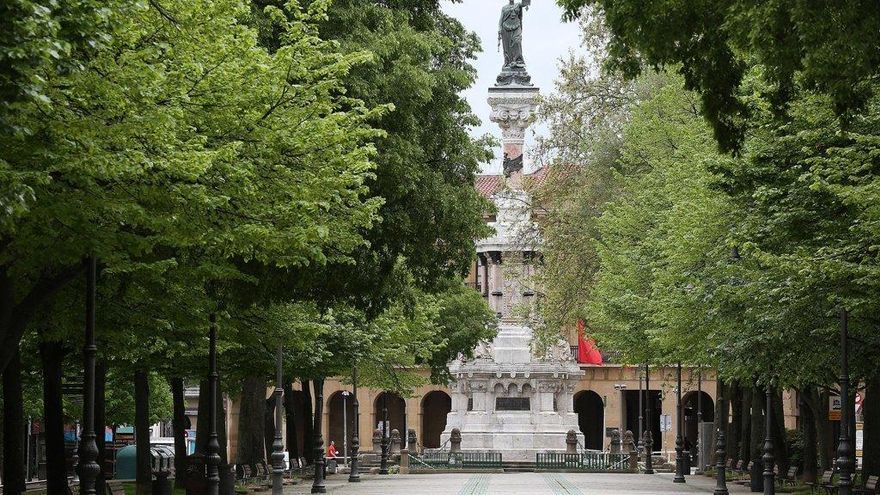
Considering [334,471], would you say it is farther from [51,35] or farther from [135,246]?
[51,35]

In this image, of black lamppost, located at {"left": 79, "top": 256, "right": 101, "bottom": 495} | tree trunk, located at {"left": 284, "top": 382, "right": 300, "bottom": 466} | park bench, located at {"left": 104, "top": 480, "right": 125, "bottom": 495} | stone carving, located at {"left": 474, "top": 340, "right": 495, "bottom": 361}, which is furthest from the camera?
stone carving, located at {"left": 474, "top": 340, "right": 495, "bottom": 361}

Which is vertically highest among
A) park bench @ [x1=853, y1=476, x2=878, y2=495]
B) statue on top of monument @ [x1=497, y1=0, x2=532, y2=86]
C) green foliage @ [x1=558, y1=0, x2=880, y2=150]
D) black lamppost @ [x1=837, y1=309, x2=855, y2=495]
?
statue on top of monument @ [x1=497, y1=0, x2=532, y2=86]

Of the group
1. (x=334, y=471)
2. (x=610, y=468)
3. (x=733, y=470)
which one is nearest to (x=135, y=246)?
(x=733, y=470)

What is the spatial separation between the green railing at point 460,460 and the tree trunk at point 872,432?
36444 mm

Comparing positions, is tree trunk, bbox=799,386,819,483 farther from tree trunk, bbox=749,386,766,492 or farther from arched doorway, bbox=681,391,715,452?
arched doorway, bbox=681,391,715,452

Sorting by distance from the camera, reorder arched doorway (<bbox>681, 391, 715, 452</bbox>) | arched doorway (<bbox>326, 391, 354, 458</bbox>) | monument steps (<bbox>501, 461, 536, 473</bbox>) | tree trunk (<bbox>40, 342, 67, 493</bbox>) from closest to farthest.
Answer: tree trunk (<bbox>40, 342, 67, 493</bbox>)
monument steps (<bbox>501, 461, 536, 473</bbox>)
arched doorway (<bbox>681, 391, 715, 452</bbox>)
arched doorway (<bbox>326, 391, 354, 458</bbox>)

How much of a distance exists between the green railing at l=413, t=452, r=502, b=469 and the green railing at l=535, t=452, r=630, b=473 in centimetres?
194

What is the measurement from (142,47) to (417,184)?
11730mm

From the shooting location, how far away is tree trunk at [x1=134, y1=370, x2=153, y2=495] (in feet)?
135

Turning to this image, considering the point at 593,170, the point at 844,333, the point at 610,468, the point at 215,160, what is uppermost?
the point at 593,170

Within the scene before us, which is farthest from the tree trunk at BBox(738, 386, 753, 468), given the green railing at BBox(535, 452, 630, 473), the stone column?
the stone column

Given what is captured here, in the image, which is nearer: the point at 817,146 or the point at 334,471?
the point at 817,146

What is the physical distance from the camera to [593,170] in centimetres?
5972

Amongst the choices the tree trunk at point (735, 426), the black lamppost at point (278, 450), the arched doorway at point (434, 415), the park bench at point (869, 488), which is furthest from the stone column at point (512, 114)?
the park bench at point (869, 488)
